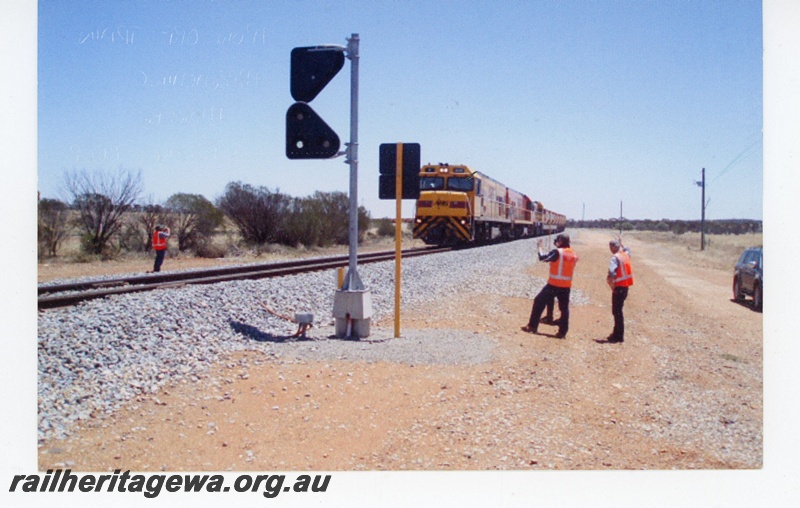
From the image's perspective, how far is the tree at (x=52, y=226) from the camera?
790 inches

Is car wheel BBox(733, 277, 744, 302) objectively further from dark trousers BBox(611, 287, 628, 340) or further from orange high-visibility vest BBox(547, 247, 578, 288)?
→ orange high-visibility vest BBox(547, 247, 578, 288)

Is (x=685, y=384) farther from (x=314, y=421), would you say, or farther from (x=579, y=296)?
(x=579, y=296)

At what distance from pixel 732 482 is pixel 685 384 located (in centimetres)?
236

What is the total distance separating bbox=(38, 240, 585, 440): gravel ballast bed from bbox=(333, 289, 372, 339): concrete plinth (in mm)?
204

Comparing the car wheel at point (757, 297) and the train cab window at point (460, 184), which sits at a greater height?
the train cab window at point (460, 184)

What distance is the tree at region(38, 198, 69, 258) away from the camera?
20062mm

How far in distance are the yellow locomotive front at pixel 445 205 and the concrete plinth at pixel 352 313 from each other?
18.0m

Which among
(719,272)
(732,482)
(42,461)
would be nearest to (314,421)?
(42,461)

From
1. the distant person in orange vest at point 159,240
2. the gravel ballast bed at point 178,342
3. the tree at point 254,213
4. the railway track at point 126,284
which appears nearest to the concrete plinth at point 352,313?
the gravel ballast bed at point 178,342

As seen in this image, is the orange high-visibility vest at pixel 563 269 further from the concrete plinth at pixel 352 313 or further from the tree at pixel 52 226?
the tree at pixel 52 226

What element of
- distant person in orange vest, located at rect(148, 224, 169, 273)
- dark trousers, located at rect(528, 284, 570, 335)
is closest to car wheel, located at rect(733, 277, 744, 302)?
dark trousers, located at rect(528, 284, 570, 335)

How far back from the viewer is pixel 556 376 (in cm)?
649
